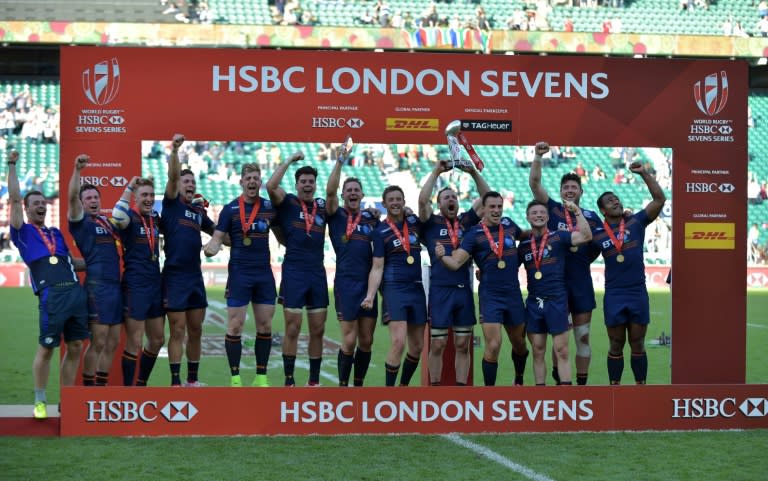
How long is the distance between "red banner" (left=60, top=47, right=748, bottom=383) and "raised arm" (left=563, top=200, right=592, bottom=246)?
145 cm

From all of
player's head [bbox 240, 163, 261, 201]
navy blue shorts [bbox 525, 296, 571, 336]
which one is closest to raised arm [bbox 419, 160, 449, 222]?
navy blue shorts [bbox 525, 296, 571, 336]

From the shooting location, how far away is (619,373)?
10.4 m

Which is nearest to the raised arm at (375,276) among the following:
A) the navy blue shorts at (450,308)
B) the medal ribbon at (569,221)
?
the navy blue shorts at (450,308)

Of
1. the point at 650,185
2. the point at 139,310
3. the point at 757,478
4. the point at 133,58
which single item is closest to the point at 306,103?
the point at 133,58

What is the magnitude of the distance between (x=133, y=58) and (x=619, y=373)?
5480mm

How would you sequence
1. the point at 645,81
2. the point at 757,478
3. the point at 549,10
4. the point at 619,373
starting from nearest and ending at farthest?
the point at 757,478, the point at 619,373, the point at 645,81, the point at 549,10

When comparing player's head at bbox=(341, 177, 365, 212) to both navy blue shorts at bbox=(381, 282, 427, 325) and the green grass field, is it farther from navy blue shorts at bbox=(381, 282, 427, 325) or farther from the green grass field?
the green grass field

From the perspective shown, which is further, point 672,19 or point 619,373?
point 672,19

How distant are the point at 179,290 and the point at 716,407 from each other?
4676 mm

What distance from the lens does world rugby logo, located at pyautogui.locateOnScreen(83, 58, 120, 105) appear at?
10.6m

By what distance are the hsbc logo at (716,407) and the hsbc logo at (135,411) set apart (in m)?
3.92

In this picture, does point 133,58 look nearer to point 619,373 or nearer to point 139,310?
point 139,310

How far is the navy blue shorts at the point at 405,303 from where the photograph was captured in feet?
32.3

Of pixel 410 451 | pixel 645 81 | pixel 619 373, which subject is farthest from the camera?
pixel 645 81
